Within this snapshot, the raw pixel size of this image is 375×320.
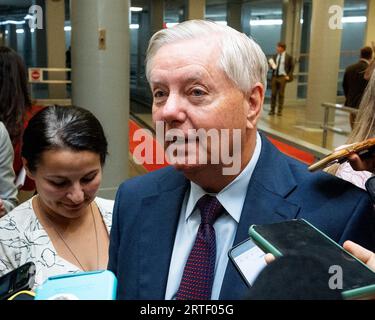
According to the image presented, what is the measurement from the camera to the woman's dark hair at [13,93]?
2.79 m

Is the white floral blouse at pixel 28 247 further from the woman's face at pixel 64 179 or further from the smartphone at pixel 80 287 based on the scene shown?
the smartphone at pixel 80 287

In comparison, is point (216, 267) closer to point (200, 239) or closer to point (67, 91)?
point (200, 239)

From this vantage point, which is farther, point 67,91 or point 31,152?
point 67,91

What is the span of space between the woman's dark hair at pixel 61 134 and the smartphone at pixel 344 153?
98 centimetres

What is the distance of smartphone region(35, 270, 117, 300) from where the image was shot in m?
0.63

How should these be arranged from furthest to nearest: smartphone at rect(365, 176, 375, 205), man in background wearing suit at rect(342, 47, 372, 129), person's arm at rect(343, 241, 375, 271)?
man in background wearing suit at rect(342, 47, 372, 129), smartphone at rect(365, 176, 375, 205), person's arm at rect(343, 241, 375, 271)

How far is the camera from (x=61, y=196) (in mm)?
1736

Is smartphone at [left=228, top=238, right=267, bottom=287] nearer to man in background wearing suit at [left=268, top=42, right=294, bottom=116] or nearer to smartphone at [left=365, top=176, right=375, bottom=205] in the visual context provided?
smartphone at [left=365, top=176, right=375, bottom=205]

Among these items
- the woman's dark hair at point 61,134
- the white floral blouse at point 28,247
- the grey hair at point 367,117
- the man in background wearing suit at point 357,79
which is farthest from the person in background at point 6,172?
the man in background wearing suit at point 357,79

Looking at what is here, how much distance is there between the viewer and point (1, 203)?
219cm

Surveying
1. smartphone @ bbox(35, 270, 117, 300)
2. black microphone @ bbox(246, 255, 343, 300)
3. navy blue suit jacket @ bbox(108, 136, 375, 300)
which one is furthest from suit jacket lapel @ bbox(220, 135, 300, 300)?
black microphone @ bbox(246, 255, 343, 300)

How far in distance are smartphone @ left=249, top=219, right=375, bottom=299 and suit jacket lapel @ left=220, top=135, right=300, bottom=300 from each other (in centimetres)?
36

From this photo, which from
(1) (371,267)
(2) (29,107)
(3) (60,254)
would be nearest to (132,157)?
(2) (29,107)
